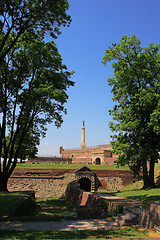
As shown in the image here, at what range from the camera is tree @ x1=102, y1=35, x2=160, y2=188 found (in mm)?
18078

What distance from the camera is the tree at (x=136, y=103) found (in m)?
18.1

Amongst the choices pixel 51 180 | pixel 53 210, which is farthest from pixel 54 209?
pixel 51 180

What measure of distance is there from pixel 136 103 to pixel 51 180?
18.2 m

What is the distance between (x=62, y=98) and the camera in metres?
16.1

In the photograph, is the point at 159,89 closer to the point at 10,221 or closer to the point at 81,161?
the point at 10,221

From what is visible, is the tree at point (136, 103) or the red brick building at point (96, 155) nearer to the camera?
the tree at point (136, 103)

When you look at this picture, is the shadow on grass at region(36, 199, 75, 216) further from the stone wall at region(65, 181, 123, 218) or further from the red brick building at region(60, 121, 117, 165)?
the red brick building at region(60, 121, 117, 165)

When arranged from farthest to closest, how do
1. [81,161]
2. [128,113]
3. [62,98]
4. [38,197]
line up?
[81,161] < [38,197] < [128,113] < [62,98]

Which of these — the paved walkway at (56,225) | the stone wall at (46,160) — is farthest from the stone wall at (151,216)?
the stone wall at (46,160)

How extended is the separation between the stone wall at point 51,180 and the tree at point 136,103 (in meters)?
12.7

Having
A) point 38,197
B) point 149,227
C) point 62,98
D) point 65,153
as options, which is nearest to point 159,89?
point 62,98

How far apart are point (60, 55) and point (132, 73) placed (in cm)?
719

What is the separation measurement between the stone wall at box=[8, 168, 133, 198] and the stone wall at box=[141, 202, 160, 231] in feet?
76.2

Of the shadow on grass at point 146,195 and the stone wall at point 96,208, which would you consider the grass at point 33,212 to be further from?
the shadow on grass at point 146,195
